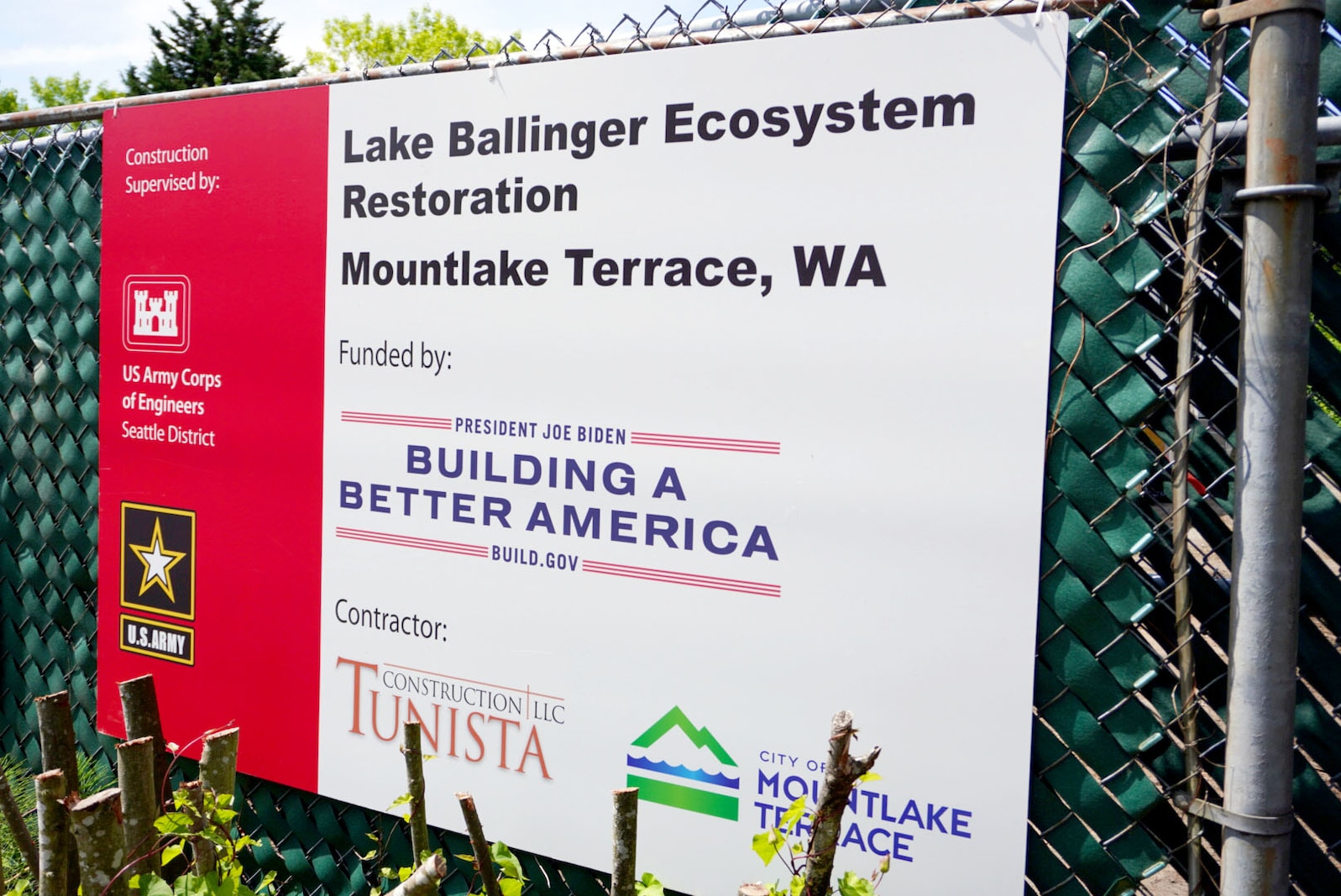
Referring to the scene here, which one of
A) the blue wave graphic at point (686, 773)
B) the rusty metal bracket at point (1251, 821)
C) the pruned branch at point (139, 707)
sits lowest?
the blue wave graphic at point (686, 773)

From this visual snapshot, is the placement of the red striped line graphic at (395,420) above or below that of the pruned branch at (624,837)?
above

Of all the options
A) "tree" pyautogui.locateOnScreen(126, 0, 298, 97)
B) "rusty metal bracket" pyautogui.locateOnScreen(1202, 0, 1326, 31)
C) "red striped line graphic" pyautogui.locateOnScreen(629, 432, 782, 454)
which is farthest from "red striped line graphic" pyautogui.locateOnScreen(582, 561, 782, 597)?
"tree" pyautogui.locateOnScreen(126, 0, 298, 97)

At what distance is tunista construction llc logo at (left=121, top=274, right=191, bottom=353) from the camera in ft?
9.76

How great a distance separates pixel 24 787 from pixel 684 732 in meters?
2.43

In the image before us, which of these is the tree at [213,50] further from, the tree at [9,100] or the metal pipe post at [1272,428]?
the metal pipe post at [1272,428]

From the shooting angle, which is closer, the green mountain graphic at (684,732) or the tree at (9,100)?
the green mountain graphic at (684,732)

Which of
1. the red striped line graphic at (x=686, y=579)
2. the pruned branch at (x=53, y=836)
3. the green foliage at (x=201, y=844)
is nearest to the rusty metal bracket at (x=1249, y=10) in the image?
the red striped line graphic at (x=686, y=579)

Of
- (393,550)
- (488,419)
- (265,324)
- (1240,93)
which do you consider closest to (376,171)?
(265,324)

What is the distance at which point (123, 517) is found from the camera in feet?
10.3

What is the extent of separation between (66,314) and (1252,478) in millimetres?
3297

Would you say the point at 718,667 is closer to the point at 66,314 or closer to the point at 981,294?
the point at 981,294

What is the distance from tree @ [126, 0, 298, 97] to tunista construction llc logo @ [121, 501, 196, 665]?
1469 inches

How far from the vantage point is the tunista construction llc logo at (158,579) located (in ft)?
9.80

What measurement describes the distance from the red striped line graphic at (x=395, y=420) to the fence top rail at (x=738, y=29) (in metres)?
0.83
